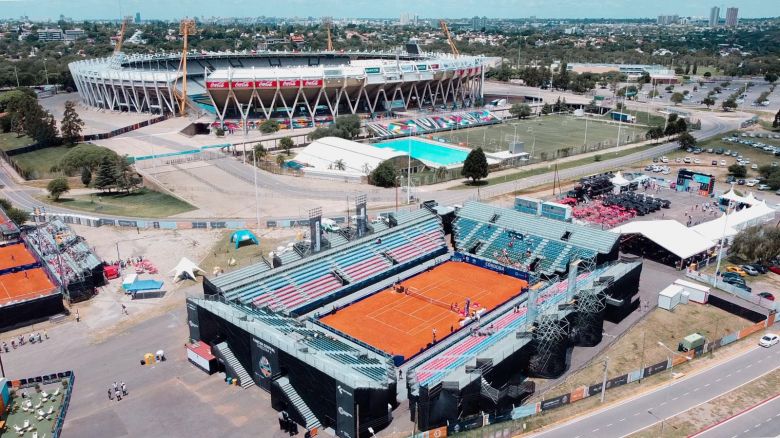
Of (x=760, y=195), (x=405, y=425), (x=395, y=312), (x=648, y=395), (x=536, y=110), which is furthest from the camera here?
(x=536, y=110)

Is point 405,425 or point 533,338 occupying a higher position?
point 533,338

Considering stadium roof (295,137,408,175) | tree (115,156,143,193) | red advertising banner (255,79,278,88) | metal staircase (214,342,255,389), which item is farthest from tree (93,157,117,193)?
metal staircase (214,342,255,389)

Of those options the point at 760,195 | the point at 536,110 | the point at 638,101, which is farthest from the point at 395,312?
the point at 638,101

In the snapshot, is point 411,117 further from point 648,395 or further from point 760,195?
point 648,395

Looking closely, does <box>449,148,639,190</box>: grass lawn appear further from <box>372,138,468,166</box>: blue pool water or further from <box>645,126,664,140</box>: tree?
<box>372,138,468,166</box>: blue pool water

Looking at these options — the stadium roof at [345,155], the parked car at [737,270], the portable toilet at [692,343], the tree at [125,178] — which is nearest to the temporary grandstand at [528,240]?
the portable toilet at [692,343]

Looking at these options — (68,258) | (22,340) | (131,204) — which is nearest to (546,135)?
(131,204)

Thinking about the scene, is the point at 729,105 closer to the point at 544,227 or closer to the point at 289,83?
the point at 289,83
